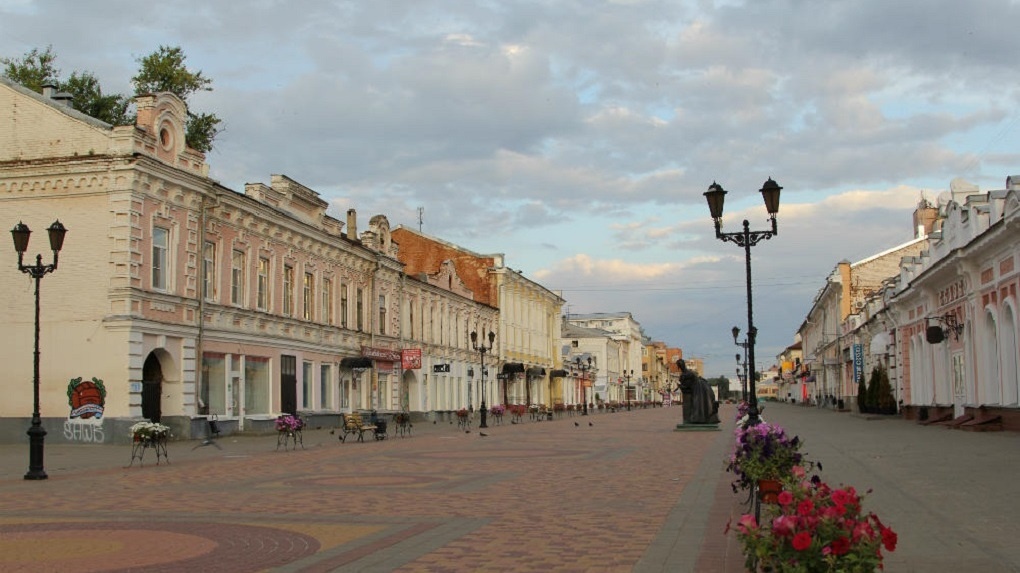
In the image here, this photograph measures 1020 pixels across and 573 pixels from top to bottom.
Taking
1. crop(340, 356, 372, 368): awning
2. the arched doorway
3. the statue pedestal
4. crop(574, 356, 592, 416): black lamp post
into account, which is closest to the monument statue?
the statue pedestal

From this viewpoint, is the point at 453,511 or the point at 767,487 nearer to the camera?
→ the point at 767,487

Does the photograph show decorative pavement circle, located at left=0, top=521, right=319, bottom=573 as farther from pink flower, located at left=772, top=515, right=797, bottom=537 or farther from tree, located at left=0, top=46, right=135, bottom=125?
tree, located at left=0, top=46, right=135, bottom=125

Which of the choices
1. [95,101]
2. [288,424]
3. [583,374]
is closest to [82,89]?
[95,101]

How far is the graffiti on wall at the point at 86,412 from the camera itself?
27.2 m

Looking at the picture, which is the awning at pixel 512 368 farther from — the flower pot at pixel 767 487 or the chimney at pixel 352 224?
the flower pot at pixel 767 487

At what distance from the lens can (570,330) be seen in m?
117

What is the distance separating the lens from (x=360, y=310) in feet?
151

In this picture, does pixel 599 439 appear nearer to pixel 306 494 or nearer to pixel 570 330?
pixel 306 494

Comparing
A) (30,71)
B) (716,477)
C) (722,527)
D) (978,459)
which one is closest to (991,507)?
(722,527)

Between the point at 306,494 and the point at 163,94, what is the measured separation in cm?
1884

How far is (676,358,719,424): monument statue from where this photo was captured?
116ft

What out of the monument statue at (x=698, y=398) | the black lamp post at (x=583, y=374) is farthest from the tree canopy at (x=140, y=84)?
the black lamp post at (x=583, y=374)

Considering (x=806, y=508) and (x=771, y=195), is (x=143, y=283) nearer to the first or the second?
(x=771, y=195)

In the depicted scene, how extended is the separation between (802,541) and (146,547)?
6730 mm
